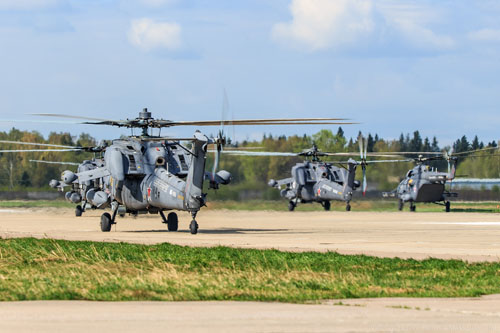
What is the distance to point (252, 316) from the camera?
13.8 meters

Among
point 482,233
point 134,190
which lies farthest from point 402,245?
point 134,190

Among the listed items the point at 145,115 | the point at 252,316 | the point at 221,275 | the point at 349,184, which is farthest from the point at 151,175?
the point at 349,184

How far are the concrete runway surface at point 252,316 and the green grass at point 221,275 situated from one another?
3.49 feet

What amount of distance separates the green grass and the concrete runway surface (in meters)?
1.06

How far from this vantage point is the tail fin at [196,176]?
123 ft

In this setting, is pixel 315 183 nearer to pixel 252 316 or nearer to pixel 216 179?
pixel 216 179

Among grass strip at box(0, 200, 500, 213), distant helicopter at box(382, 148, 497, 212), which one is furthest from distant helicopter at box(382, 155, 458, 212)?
grass strip at box(0, 200, 500, 213)

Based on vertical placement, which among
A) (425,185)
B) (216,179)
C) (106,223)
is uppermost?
(425,185)

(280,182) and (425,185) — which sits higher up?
(425,185)

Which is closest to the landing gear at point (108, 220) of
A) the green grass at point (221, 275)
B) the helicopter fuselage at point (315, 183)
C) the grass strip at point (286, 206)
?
the green grass at point (221, 275)

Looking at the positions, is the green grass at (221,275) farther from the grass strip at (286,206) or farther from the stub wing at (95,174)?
the grass strip at (286,206)

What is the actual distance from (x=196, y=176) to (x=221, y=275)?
Result: 687 inches

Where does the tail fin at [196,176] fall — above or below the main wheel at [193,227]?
above

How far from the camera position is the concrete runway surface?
1278 centimetres
